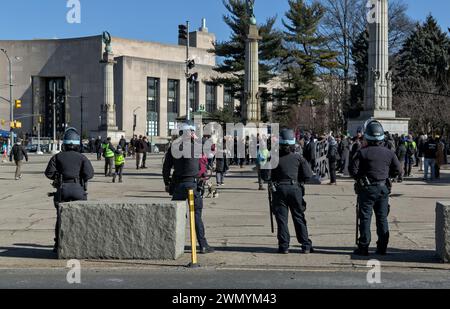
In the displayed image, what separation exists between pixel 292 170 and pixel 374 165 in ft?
3.97

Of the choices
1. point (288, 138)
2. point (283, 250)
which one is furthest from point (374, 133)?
point (283, 250)

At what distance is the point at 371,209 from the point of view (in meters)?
8.85

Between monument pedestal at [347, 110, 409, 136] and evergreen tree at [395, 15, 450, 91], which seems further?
evergreen tree at [395, 15, 450, 91]

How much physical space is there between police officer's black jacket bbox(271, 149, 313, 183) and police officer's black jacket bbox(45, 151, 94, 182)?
9.56 feet

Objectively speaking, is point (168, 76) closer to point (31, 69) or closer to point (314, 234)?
point (31, 69)

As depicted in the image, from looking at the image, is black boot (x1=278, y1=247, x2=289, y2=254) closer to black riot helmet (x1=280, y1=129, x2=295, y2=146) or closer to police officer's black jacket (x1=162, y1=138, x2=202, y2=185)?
black riot helmet (x1=280, y1=129, x2=295, y2=146)

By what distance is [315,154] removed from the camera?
71.9ft

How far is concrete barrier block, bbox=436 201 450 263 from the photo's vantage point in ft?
26.9

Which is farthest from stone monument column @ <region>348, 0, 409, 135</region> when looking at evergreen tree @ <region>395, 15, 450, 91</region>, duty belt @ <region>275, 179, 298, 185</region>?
evergreen tree @ <region>395, 15, 450, 91</region>

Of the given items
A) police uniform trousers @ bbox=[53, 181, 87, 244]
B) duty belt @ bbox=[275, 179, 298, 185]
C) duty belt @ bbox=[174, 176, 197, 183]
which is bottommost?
police uniform trousers @ bbox=[53, 181, 87, 244]

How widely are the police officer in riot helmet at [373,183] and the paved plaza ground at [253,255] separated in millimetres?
310

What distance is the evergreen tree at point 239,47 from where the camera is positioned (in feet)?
176

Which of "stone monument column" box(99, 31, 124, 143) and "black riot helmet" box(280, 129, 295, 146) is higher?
"stone monument column" box(99, 31, 124, 143)
